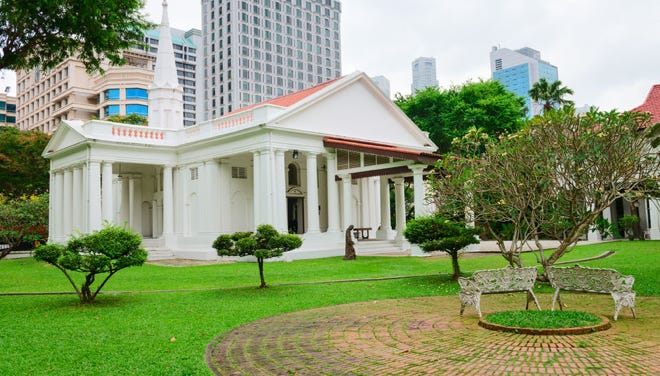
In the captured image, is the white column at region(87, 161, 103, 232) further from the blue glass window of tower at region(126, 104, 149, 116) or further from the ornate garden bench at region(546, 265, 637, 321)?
the blue glass window of tower at region(126, 104, 149, 116)

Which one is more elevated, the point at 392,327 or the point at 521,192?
the point at 521,192

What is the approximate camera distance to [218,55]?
9725 cm

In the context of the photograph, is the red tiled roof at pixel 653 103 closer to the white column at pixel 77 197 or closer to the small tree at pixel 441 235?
the small tree at pixel 441 235

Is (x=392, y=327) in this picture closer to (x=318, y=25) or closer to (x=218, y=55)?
(x=218, y=55)

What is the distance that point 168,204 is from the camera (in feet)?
88.4

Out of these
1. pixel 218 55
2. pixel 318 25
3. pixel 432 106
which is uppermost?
pixel 318 25

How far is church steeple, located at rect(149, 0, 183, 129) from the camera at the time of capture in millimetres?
30203

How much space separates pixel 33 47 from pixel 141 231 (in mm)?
20221

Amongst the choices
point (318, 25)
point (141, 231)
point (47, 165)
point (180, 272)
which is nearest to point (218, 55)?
point (318, 25)

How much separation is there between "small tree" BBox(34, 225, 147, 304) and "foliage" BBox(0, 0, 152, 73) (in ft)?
15.1

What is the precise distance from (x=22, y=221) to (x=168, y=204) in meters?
6.48

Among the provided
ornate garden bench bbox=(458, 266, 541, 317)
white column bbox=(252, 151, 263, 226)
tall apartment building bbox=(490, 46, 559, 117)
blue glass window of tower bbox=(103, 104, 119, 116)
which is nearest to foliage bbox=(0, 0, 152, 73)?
ornate garden bench bbox=(458, 266, 541, 317)

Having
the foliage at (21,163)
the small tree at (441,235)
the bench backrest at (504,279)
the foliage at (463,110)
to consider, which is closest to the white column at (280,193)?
the small tree at (441,235)

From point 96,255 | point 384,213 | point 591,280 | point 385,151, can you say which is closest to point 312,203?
point 385,151
